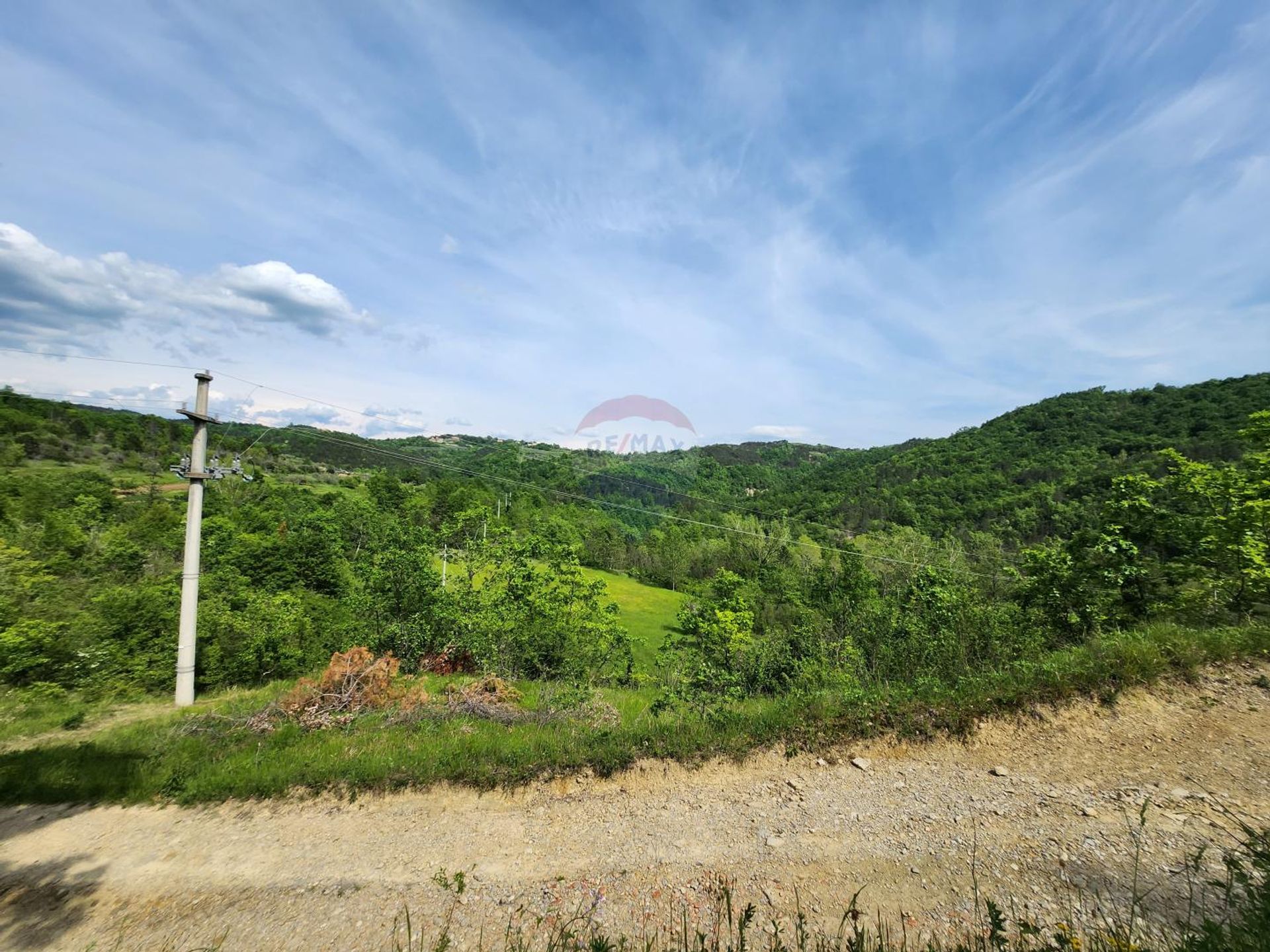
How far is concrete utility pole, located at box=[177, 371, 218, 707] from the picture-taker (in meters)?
13.0

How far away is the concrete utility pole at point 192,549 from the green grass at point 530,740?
3193mm

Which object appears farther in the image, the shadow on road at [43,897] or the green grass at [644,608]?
the green grass at [644,608]

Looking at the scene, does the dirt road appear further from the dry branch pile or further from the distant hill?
the distant hill

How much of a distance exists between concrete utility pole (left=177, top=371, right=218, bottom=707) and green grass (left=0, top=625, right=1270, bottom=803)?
3.19 meters

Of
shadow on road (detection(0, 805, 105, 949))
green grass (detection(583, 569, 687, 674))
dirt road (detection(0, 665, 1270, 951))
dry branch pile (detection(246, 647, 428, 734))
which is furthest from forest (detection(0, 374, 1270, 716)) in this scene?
shadow on road (detection(0, 805, 105, 949))

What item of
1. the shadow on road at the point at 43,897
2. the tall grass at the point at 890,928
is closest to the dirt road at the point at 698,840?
the shadow on road at the point at 43,897

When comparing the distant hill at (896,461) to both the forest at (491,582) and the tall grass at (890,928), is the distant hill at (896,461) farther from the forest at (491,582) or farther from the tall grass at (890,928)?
the tall grass at (890,928)

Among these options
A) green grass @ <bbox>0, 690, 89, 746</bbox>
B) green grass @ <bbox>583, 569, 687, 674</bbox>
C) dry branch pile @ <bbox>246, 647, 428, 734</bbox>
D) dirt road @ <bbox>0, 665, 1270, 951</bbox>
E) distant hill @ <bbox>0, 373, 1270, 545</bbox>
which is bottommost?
green grass @ <bbox>583, 569, 687, 674</bbox>

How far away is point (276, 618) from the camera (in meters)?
17.9

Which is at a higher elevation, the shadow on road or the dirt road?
the dirt road

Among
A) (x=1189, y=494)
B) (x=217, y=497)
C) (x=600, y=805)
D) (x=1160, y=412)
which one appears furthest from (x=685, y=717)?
(x=1160, y=412)

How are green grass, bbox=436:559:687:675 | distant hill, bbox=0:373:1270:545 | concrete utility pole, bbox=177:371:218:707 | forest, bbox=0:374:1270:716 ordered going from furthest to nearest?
distant hill, bbox=0:373:1270:545 → green grass, bbox=436:559:687:675 → concrete utility pole, bbox=177:371:218:707 → forest, bbox=0:374:1270:716

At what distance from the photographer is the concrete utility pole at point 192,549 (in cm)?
1304

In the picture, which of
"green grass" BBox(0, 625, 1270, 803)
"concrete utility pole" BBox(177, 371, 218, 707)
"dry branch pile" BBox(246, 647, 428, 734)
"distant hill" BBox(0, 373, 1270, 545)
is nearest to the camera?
"green grass" BBox(0, 625, 1270, 803)
